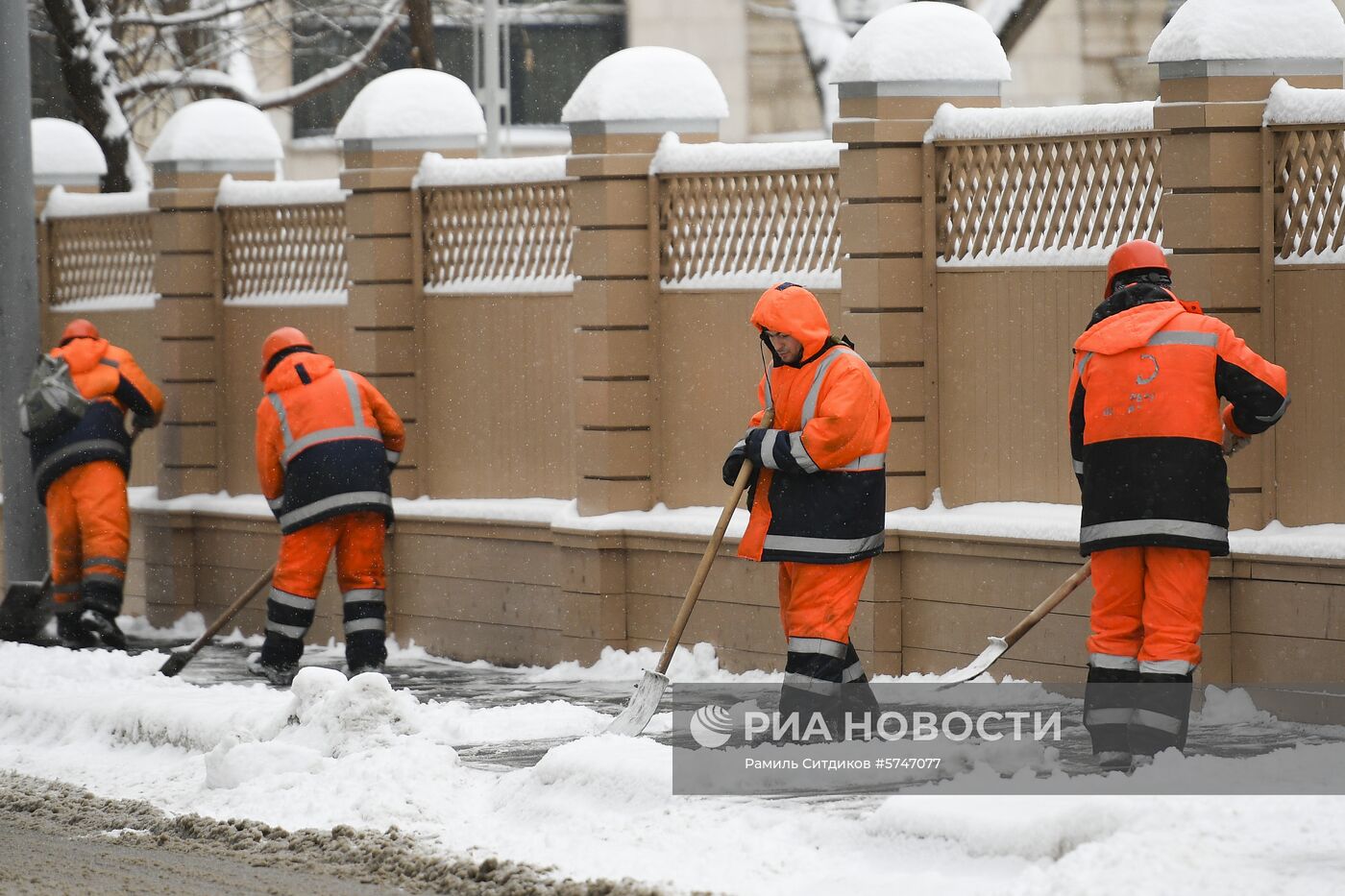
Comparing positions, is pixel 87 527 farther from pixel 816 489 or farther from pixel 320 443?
pixel 816 489

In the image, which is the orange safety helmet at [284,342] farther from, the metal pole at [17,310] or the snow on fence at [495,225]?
the metal pole at [17,310]

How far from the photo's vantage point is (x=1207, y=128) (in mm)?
8391

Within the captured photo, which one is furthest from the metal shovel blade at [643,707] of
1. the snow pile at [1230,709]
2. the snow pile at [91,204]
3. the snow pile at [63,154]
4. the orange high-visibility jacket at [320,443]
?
the snow pile at [63,154]

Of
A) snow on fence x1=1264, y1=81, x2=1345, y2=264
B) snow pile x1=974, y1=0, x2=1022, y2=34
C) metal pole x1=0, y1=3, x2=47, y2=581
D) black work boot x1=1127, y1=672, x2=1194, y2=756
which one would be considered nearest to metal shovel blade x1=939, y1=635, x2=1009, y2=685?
black work boot x1=1127, y1=672, x2=1194, y2=756

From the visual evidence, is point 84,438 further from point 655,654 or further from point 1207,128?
point 1207,128

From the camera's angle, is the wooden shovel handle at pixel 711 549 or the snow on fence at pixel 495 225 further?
the snow on fence at pixel 495 225

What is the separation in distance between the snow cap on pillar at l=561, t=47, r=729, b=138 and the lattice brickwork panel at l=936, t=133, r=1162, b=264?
1.58 m

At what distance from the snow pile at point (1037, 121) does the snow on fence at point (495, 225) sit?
225 cm

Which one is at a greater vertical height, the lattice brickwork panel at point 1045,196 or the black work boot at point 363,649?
the lattice brickwork panel at point 1045,196

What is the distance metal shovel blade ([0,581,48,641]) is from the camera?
11805mm

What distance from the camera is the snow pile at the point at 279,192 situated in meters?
12.2

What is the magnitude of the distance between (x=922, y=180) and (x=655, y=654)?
8.31 feet

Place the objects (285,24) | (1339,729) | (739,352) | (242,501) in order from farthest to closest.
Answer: (285,24) → (242,501) → (739,352) → (1339,729)

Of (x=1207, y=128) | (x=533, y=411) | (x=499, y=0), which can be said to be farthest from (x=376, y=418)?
(x=499, y=0)
